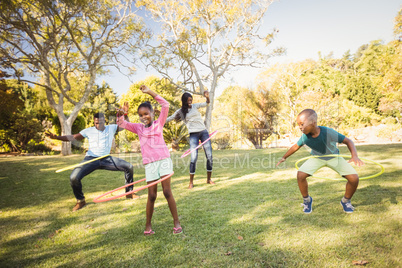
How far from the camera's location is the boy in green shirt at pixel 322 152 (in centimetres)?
344

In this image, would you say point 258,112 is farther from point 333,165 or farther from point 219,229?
point 219,229

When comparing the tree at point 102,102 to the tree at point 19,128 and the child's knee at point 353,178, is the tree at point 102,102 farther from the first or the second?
the child's knee at point 353,178

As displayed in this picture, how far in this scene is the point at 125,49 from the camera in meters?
16.5

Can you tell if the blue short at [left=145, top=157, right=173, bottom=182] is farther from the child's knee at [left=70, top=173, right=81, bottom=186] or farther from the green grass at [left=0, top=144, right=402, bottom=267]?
the child's knee at [left=70, top=173, right=81, bottom=186]

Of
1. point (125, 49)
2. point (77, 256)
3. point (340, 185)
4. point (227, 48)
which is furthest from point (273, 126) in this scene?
point (77, 256)

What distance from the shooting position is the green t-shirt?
352 centimetres

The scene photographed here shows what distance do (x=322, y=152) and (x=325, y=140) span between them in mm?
270

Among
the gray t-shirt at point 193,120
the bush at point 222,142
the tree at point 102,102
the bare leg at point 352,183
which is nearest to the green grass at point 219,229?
the bare leg at point 352,183

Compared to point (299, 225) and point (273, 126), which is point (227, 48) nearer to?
point (273, 126)

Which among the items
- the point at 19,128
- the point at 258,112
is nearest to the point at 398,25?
the point at 258,112

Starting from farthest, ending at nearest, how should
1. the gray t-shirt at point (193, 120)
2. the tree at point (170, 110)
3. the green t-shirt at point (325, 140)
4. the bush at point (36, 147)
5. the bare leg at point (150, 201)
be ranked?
the tree at point (170, 110), the bush at point (36, 147), the gray t-shirt at point (193, 120), the green t-shirt at point (325, 140), the bare leg at point (150, 201)

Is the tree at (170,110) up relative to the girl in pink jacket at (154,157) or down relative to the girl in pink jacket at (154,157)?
up

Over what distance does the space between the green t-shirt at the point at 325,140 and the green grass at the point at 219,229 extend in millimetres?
1018

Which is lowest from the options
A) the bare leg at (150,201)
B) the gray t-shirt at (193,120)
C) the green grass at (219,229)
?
the green grass at (219,229)
